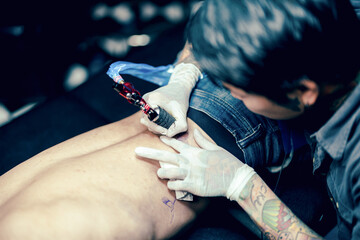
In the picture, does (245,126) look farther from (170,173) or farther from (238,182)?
(170,173)

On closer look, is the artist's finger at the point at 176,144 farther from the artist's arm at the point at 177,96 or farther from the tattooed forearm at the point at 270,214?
the tattooed forearm at the point at 270,214

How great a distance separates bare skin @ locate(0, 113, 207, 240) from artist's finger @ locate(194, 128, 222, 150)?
3 centimetres

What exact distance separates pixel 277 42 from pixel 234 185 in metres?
0.47

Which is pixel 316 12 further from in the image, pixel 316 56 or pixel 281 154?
pixel 281 154

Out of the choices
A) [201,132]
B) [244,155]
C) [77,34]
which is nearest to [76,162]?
[201,132]

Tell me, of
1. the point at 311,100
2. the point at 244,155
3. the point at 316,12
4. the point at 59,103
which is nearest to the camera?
the point at 316,12

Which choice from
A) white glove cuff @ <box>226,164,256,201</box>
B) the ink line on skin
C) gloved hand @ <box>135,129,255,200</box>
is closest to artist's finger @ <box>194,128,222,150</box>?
gloved hand @ <box>135,129,255,200</box>

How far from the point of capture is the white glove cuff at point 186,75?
1129mm

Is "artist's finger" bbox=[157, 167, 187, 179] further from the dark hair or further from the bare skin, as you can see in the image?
the dark hair

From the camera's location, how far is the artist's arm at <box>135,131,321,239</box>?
871 millimetres

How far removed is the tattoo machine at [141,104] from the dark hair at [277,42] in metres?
0.22

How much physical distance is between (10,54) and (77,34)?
43 centimetres

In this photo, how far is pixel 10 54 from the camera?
173cm

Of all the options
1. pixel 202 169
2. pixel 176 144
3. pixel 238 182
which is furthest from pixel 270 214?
pixel 176 144
